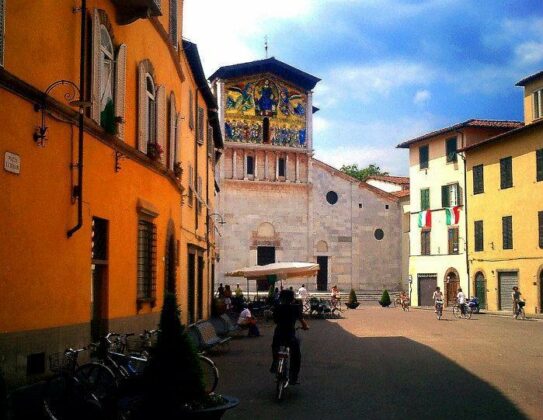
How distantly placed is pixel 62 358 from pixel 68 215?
198 centimetres

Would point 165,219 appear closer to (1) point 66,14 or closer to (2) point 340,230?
(1) point 66,14

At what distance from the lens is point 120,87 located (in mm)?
13305

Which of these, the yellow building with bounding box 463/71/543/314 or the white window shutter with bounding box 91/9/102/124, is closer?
the white window shutter with bounding box 91/9/102/124

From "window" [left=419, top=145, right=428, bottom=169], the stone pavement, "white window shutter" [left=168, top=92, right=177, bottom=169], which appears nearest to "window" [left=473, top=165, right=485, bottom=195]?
"window" [left=419, top=145, right=428, bottom=169]

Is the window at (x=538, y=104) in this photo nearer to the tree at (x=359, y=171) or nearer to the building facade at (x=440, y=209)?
the building facade at (x=440, y=209)

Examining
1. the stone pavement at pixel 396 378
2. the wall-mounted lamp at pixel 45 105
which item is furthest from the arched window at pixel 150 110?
the wall-mounted lamp at pixel 45 105

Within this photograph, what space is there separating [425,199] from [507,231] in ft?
32.2

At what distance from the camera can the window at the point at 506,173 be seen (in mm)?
39000

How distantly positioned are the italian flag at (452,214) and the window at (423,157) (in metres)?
4.25

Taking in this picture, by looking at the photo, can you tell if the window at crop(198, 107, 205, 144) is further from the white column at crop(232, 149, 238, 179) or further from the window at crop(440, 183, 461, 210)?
the white column at crop(232, 149, 238, 179)

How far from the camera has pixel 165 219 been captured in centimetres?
1767

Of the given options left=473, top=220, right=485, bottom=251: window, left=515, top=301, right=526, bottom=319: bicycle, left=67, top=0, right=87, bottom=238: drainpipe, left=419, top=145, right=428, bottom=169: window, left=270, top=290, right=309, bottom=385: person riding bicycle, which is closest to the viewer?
left=67, top=0, right=87, bottom=238: drainpipe

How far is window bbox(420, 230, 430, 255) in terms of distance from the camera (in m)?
48.3

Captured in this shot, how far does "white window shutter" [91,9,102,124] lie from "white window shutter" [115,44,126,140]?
1064 millimetres
